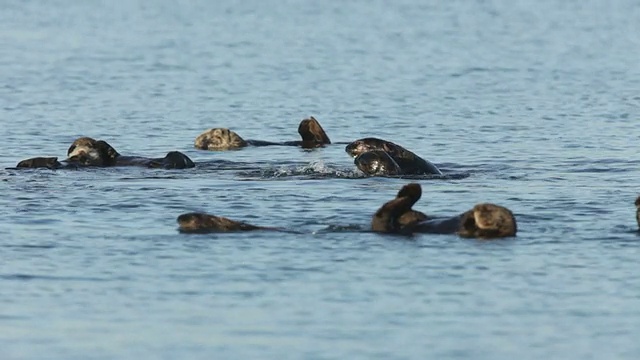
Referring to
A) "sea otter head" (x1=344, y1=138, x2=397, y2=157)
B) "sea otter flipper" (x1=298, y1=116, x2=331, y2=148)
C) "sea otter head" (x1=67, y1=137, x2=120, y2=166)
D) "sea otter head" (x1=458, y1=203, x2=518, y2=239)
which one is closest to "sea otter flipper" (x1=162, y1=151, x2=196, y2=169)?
"sea otter head" (x1=67, y1=137, x2=120, y2=166)

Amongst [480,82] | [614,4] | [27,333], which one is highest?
[614,4]

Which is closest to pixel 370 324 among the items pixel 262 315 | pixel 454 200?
pixel 262 315

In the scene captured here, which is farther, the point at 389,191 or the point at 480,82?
the point at 480,82

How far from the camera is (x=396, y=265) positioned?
1090cm

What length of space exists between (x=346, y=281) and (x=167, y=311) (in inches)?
53.4

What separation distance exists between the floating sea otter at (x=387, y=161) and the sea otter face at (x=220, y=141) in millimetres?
2914

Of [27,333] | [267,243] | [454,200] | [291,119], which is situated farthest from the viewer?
[291,119]

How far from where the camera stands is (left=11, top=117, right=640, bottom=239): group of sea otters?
11781 mm

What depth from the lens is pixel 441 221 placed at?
1205 cm

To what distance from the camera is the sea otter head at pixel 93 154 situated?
16.9 metres

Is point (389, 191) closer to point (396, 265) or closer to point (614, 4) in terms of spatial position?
point (396, 265)

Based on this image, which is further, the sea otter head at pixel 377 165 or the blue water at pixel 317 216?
the sea otter head at pixel 377 165

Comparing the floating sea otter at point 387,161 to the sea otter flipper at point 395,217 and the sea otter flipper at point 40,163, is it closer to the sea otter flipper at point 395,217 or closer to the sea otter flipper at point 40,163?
the sea otter flipper at point 40,163

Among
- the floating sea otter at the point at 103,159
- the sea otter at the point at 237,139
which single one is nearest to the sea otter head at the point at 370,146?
the floating sea otter at the point at 103,159
